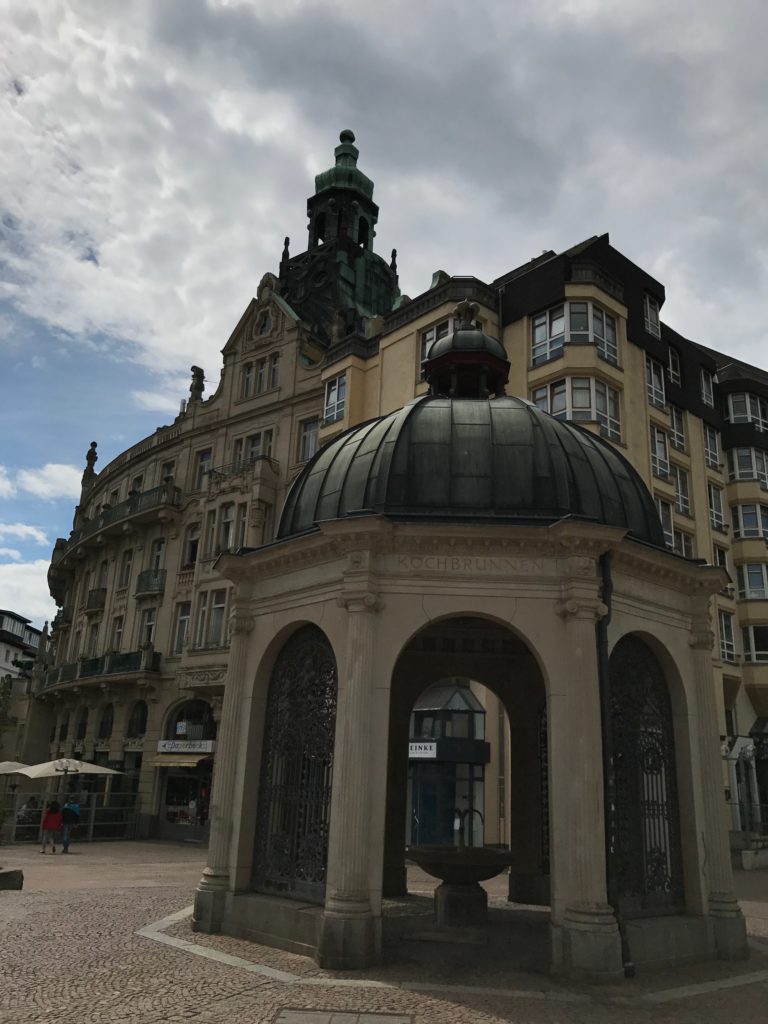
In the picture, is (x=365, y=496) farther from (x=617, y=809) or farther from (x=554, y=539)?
(x=617, y=809)

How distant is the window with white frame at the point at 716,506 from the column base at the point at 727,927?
29.5m

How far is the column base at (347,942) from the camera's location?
11.3m

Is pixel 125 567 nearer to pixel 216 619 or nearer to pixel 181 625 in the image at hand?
pixel 181 625

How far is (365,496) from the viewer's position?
14.4 metres

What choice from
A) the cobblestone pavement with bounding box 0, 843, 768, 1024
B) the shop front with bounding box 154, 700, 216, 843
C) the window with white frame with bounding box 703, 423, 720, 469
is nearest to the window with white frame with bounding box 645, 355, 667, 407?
the window with white frame with bounding box 703, 423, 720, 469

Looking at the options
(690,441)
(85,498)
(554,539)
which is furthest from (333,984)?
(85,498)

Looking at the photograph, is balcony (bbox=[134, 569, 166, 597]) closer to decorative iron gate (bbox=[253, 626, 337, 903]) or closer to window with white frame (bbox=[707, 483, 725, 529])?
window with white frame (bbox=[707, 483, 725, 529])

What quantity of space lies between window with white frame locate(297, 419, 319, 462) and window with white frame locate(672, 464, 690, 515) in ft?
54.9

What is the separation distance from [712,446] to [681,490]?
5.33 metres

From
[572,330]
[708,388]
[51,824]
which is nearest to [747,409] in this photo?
[708,388]

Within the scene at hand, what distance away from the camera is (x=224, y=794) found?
14.5m

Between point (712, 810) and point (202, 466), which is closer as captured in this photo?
point (712, 810)

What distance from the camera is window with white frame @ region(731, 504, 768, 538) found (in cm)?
4191

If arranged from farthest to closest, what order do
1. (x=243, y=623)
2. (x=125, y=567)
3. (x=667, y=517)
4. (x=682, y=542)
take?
(x=125, y=567) → (x=682, y=542) → (x=667, y=517) → (x=243, y=623)
